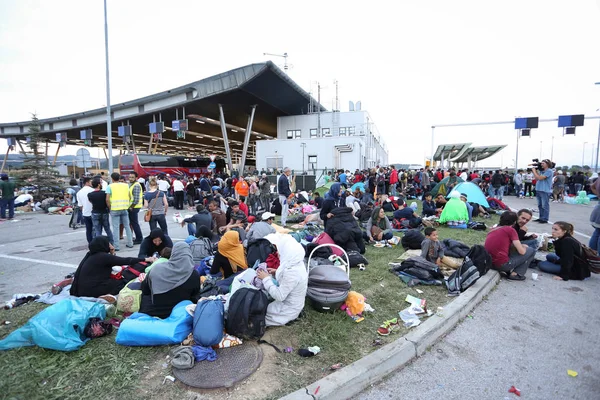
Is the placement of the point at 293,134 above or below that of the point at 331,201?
above

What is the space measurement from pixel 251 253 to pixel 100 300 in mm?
2261

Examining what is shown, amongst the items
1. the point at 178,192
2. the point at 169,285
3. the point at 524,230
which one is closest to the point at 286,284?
the point at 169,285

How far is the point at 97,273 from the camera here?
14.4ft

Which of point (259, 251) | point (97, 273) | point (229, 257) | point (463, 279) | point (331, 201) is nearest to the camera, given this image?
point (97, 273)

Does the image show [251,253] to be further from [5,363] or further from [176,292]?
[5,363]

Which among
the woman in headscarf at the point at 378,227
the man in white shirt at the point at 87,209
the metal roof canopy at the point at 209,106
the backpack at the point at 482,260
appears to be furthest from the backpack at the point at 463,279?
the metal roof canopy at the point at 209,106

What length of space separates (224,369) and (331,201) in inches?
229

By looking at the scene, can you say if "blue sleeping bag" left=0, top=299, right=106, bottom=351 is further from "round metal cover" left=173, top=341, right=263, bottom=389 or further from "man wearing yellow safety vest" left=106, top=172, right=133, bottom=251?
"man wearing yellow safety vest" left=106, top=172, right=133, bottom=251

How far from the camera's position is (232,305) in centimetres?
338

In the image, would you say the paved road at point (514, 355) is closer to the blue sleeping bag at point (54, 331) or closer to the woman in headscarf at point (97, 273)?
the blue sleeping bag at point (54, 331)

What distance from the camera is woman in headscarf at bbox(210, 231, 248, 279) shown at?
493 centimetres

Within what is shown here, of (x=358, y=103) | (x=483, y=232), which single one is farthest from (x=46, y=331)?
(x=358, y=103)

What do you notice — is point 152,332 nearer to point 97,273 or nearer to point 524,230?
point 97,273

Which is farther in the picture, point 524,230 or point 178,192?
point 178,192
